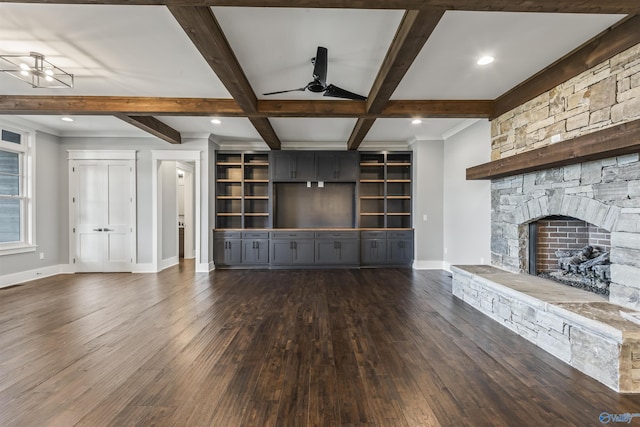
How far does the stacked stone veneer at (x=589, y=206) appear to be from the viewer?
7.63 ft

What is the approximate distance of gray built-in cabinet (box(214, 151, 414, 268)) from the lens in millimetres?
6172

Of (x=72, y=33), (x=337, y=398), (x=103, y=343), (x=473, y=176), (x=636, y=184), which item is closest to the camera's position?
(x=337, y=398)

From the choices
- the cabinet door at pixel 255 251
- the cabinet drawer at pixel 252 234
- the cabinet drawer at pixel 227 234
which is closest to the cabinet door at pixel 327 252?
the cabinet door at pixel 255 251

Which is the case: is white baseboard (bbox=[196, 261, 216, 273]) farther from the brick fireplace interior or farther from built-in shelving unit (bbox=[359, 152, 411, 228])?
the brick fireplace interior

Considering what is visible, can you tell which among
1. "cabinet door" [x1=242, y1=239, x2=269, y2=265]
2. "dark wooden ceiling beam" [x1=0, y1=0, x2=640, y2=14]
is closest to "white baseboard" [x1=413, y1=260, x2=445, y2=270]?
"cabinet door" [x1=242, y1=239, x2=269, y2=265]

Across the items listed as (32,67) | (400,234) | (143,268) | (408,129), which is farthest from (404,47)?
(143,268)

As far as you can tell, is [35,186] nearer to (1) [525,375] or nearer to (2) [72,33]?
(2) [72,33]

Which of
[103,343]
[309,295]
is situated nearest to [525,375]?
[309,295]

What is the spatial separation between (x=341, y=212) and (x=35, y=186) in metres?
5.96

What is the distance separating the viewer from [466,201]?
5.11m

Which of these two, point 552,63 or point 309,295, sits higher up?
point 552,63

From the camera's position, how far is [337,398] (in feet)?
6.22

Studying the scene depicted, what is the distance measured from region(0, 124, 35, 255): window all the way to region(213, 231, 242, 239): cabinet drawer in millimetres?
3157

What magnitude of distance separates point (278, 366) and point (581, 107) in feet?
12.2
